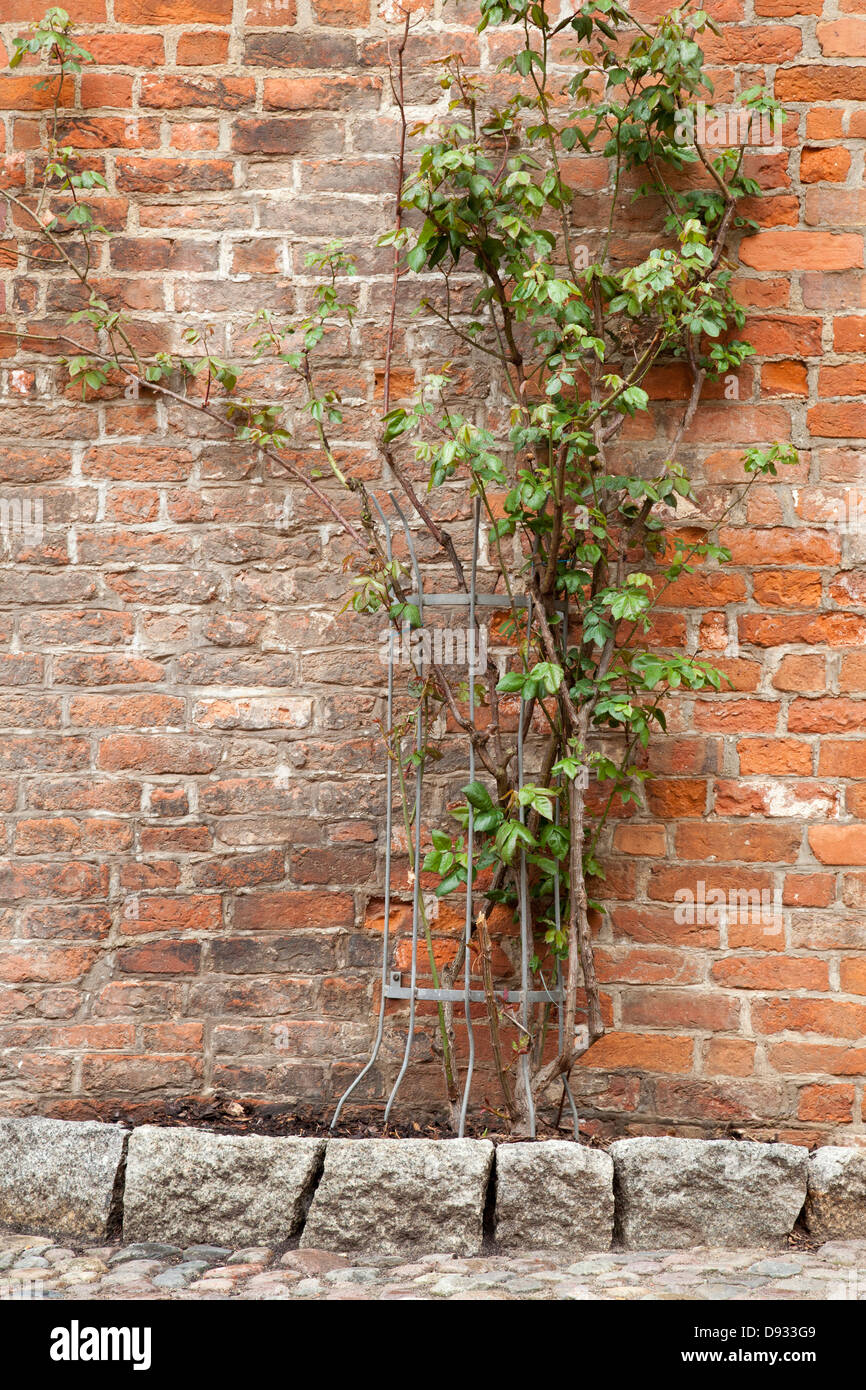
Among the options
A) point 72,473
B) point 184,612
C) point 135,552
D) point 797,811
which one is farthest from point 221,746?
point 797,811

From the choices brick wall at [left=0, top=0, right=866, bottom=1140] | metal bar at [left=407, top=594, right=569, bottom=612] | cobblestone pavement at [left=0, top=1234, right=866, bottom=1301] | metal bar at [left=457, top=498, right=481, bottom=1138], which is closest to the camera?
cobblestone pavement at [left=0, top=1234, right=866, bottom=1301]

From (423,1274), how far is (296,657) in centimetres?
149

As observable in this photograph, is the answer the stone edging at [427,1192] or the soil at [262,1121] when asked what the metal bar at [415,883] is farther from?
the stone edging at [427,1192]

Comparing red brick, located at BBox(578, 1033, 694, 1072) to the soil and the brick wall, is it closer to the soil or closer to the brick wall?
the brick wall

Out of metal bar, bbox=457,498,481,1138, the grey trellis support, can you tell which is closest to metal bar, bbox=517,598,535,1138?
the grey trellis support

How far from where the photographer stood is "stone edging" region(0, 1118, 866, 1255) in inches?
101

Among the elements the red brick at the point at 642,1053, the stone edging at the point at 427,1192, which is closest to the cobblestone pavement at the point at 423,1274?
the stone edging at the point at 427,1192

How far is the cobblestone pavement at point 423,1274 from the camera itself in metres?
2.35

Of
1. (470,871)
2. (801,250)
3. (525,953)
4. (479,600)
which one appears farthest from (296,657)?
→ (801,250)

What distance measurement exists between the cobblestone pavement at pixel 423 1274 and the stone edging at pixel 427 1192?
4 cm

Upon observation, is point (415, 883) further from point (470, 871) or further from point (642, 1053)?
point (642, 1053)

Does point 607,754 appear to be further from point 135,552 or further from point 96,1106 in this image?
point 96,1106

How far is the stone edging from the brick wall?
29 centimetres

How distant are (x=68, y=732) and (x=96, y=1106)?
0.97 meters
